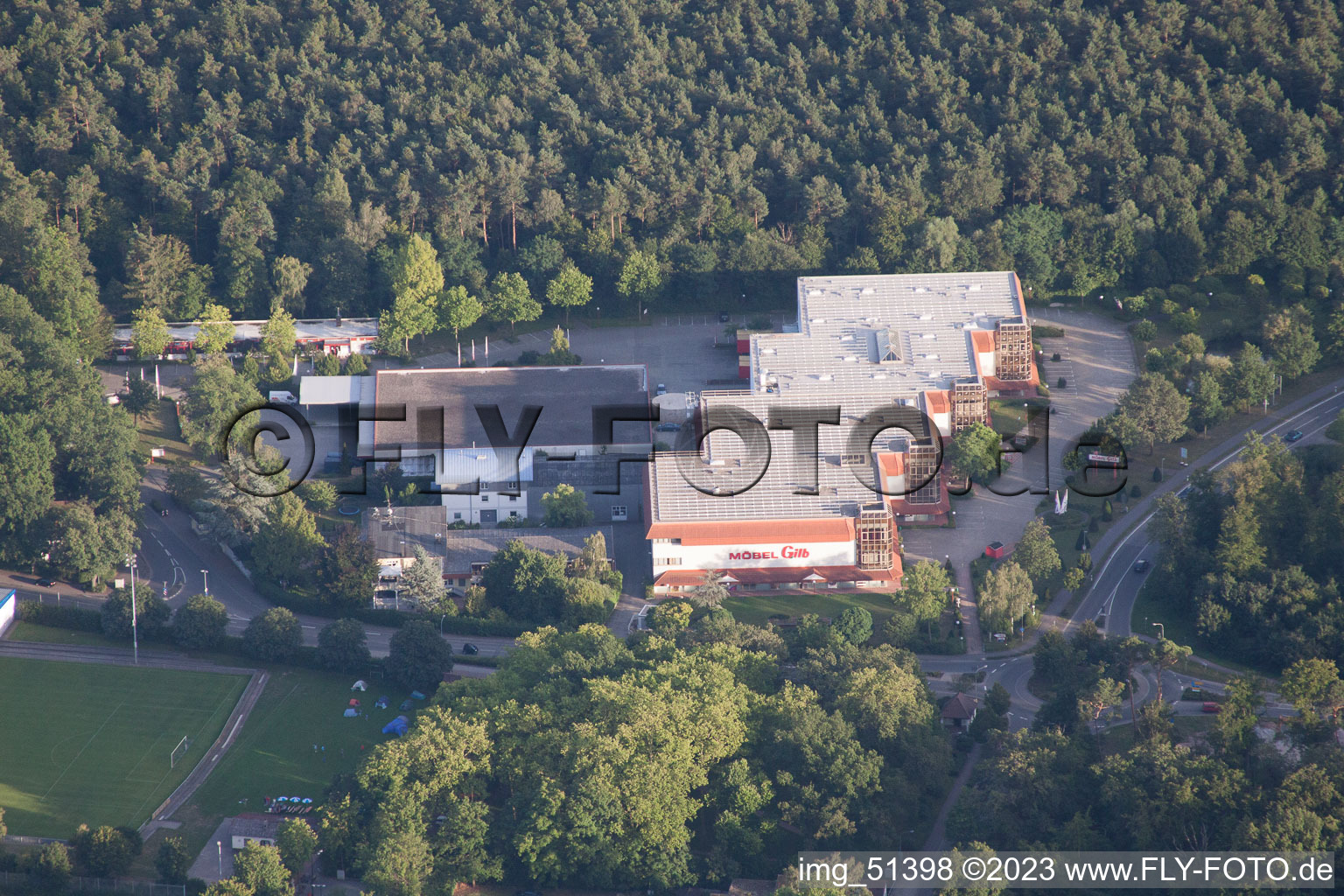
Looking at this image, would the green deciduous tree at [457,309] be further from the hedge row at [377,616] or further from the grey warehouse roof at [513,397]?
the hedge row at [377,616]

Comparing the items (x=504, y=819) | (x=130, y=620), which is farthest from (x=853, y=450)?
(x=130, y=620)

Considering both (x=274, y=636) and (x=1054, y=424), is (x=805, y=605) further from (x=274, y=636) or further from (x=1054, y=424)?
(x=274, y=636)

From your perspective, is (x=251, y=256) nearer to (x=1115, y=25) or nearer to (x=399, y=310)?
(x=399, y=310)

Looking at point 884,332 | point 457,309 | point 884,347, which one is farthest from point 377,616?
point 884,332

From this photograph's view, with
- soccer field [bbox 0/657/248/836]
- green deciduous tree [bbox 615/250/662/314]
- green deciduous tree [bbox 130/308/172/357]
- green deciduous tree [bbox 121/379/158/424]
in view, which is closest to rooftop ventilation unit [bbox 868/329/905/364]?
green deciduous tree [bbox 615/250/662/314]

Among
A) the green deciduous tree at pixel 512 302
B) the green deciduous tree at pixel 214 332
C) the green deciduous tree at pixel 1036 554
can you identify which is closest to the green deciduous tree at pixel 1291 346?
the green deciduous tree at pixel 1036 554

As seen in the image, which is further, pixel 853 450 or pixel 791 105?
pixel 791 105

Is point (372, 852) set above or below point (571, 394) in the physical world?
below

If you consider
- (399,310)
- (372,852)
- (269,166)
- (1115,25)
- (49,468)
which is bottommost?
(372,852)
